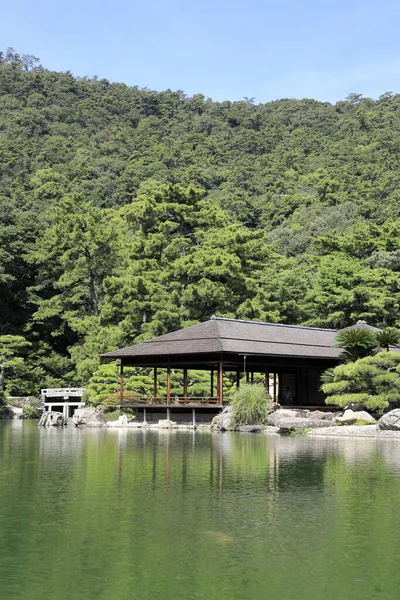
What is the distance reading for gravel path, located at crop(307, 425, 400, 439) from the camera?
849 inches

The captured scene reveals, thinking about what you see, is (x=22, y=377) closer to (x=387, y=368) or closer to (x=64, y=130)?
(x=387, y=368)

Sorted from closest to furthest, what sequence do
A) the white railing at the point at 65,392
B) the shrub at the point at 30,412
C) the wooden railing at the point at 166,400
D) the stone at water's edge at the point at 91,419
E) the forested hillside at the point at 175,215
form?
1. the wooden railing at the point at 166,400
2. the stone at water's edge at the point at 91,419
3. the white railing at the point at 65,392
4. the forested hillside at the point at 175,215
5. the shrub at the point at 30,412

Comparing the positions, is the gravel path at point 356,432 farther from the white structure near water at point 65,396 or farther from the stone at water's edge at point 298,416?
the white structure near water at point 65,396

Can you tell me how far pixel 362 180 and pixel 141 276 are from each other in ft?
110

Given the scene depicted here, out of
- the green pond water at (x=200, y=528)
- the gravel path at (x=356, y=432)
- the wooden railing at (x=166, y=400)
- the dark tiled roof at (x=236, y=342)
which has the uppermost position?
the dark tiled roof at (x=236, y=342)

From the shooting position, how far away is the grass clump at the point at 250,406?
23938 millimetres

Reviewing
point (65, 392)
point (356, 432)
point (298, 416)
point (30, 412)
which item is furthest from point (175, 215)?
point (356, 432)

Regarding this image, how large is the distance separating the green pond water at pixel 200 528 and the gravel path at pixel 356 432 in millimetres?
6628

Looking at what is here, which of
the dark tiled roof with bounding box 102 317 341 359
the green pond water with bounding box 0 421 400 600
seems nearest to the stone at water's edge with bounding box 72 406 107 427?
the dark tiled roof with bounding box 102 317 341 359

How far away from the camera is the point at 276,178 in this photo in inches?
2726

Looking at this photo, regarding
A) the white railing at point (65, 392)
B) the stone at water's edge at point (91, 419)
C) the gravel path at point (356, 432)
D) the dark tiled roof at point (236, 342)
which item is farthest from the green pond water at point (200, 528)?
the white railing at point (65, 392)

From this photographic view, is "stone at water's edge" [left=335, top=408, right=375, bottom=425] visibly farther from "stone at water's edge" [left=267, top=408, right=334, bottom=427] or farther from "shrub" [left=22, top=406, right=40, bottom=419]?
"shrub" [left=22, top=406, right=40, bottom=419]

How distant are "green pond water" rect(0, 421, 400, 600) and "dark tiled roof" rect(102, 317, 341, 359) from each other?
36.0 ft

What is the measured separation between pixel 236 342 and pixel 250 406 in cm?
327
